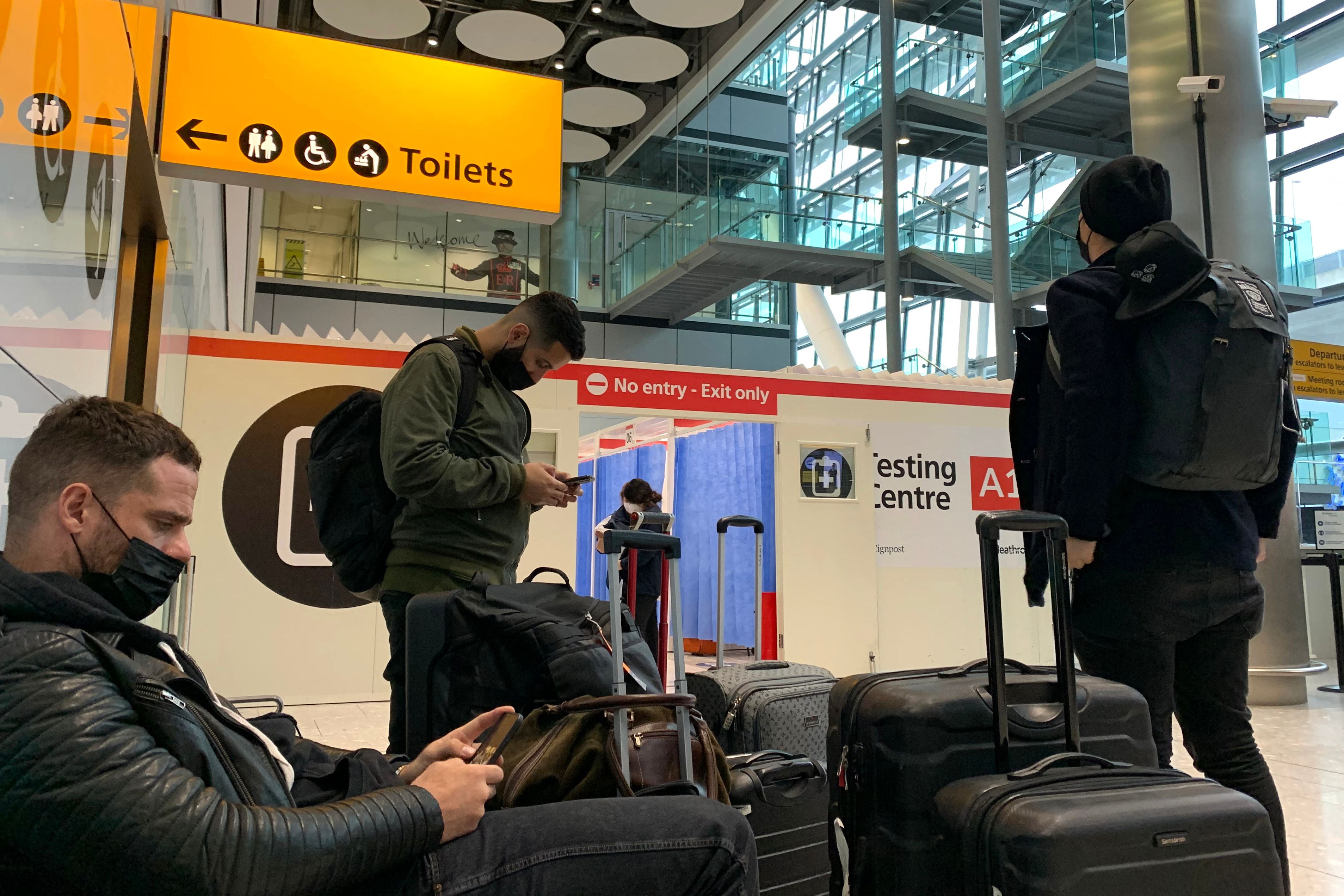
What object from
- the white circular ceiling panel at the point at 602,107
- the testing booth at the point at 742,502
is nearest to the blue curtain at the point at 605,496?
the testing booth at the point at 742,502

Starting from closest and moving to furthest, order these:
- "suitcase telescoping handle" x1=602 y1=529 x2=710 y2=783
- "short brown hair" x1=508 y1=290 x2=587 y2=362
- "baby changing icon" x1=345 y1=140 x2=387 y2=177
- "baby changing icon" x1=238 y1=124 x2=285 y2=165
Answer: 1. "suitcase telescoping handle" x1=602 y1=529 x2=710 y2=783
2. "short brown hair" x1=508 y1=290 x2=587 y2=362
3. "baby changing icon" x1=238 y1=124 x2=285 y2=165
4. "baby changing icon" x1=345 y1=140 x2=387 y2=177

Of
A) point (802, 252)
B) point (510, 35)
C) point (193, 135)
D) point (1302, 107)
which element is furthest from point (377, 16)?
point (1302, 107)

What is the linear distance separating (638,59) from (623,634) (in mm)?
9596

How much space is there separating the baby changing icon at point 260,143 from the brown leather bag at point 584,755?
3.03 meters

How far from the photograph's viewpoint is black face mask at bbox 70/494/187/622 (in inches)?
44.3

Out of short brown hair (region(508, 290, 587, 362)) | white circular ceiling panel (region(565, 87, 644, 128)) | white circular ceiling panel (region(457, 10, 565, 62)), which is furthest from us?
white circular ceiling panel (region(565, 87, 644, 128))

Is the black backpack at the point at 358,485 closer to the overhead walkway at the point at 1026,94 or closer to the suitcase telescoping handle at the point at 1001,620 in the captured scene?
the suitcase telescoping handle at the point at 1001,620

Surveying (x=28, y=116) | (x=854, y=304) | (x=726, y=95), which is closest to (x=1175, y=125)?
(x=28, y=116)

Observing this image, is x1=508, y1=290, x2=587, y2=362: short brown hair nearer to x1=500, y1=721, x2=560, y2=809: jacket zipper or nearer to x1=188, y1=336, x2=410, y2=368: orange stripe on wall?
x1=500, y1=721, x2=560, y2=809: jacket zipper

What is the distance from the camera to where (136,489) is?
114cm

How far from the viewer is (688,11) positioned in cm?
908

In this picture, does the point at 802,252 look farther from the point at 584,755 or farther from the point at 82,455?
the point at 82,455

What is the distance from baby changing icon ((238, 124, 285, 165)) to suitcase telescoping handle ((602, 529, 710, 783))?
2.68 metres

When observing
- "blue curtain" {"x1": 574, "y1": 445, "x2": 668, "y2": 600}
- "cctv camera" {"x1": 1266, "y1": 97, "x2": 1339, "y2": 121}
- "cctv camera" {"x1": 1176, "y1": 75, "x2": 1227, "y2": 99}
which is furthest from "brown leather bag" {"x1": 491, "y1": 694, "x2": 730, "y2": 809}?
"blue curtain" {"x1": 574, "y1": 445, "x2": 668, "y2": 600}
